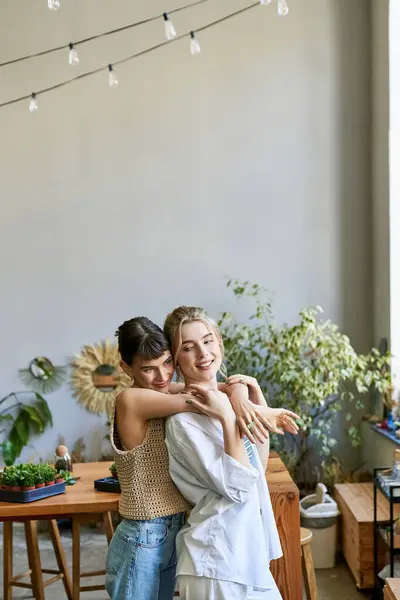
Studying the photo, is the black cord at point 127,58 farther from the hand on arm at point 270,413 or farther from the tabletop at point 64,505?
the hand on arm at point 270,413

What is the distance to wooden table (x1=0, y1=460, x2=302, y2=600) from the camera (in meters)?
2.93

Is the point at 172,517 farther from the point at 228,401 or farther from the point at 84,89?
the point at 84,89

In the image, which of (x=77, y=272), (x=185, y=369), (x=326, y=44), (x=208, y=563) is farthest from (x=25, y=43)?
(x=208, y=563)

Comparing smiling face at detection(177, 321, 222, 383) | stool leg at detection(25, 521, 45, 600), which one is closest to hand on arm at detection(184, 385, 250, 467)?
smiling face at detection(177, 321, 222, 383)

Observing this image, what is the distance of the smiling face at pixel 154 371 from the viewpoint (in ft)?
7.37

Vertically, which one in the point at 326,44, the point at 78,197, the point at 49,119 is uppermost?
the point at 326,44

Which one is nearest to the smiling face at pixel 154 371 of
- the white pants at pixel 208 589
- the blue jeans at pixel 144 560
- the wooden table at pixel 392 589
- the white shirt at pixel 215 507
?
the white shirt at pixel 215 507

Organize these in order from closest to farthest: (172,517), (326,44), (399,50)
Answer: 1. (172,517)
2. (399,50)
3. (326,44)

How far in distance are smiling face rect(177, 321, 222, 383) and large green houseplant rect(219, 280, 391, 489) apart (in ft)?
10.6

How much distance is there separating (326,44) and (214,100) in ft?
3.13

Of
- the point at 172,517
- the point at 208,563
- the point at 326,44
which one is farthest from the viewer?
the point at 326,44

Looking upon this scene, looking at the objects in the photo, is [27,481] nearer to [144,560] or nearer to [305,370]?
[144,560]

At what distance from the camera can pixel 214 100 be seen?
6.24 m

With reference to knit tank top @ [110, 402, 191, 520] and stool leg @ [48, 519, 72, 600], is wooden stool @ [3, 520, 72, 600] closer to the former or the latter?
stool leg @ [48, 519, 72, 600]
